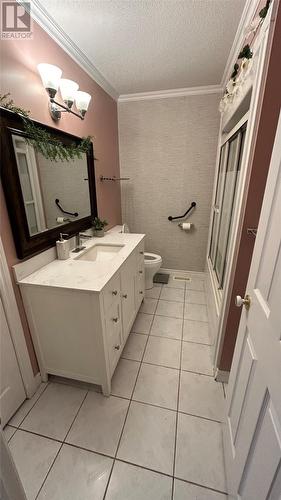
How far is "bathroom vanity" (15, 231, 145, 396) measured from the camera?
1.26 meters

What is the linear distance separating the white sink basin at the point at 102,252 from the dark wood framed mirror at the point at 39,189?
0.74 ft

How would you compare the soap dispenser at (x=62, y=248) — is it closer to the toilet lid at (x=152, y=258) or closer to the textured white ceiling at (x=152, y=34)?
the toilet lid at (x=152, y=258)

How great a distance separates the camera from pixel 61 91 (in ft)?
5.08

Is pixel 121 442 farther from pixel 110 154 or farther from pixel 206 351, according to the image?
pixel 110 154

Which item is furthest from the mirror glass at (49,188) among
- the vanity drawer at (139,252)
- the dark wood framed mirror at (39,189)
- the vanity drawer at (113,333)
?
the vanity drawer at (113,333)

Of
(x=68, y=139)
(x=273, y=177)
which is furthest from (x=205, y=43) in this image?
(x=273, y=177)

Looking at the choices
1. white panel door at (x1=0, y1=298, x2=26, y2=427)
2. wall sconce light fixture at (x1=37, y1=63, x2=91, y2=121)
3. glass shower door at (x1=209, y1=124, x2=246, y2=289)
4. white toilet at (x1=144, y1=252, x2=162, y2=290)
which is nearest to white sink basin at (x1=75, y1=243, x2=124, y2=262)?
white toilet at (x1=144, y1=252, x2=162, y2=290)

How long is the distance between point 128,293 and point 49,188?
102 centimetres

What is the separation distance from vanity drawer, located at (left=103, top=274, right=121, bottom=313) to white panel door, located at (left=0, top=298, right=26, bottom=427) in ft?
1.90

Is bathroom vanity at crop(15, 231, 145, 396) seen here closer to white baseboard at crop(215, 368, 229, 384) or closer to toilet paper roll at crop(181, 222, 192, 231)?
white baseboard at crop(215, 368, 229, 384)

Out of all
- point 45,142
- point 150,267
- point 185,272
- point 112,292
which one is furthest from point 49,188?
point 185,272

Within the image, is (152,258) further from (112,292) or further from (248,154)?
(248,154)

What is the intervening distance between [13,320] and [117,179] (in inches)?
81.0

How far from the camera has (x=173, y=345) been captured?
1.90 meters
